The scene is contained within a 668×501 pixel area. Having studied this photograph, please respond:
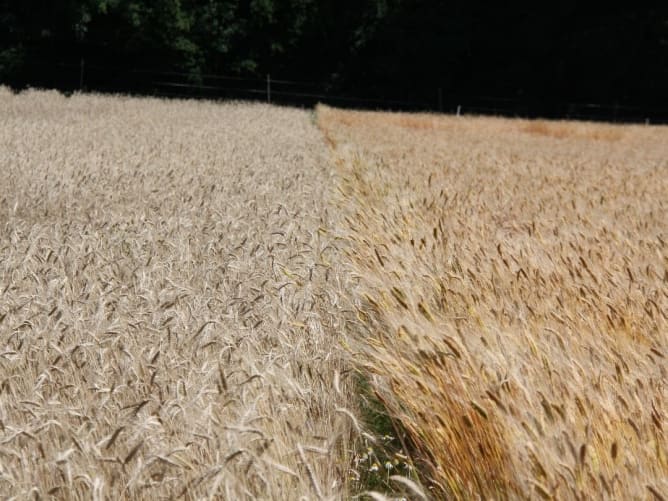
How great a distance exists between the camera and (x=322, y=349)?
2662 mm

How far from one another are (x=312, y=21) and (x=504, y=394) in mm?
34299

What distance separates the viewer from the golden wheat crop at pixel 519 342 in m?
1.70

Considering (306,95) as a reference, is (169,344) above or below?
above

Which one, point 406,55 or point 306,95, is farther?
point 406,55

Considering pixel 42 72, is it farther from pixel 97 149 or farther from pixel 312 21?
pixel 97 149

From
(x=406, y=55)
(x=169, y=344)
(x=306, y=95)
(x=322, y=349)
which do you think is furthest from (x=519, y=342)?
(x=406, y=55)

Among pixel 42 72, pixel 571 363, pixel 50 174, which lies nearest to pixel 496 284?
pixel 571 363

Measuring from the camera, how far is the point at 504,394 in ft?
6.21

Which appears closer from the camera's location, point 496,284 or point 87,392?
point 87,392

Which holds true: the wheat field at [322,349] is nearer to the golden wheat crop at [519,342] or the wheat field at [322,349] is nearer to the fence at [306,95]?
the golden wheat crop at [519,342]

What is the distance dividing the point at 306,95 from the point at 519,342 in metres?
32.6

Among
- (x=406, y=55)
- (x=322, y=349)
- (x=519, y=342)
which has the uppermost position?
(x=406, y=55)

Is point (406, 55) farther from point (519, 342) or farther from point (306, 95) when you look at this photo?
point (519, 342)

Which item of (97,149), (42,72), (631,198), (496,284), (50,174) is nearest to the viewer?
(496,284)
